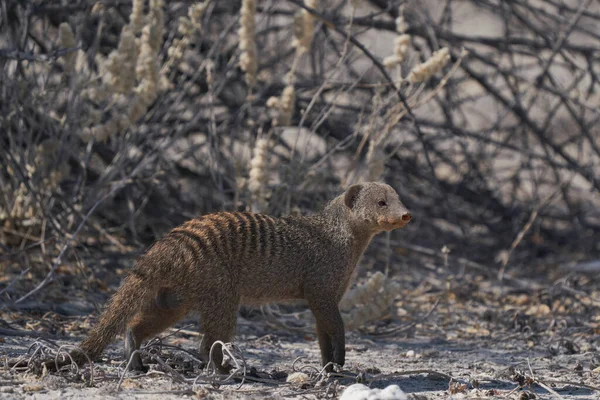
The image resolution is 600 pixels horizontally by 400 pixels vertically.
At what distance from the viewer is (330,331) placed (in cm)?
280

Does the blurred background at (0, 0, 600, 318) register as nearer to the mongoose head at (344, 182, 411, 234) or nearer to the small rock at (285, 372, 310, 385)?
the mongoose head at (344, 182, 411, 234)

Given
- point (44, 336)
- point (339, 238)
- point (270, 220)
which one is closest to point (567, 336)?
point (339, 238)

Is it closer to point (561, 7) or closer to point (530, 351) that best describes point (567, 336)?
point (530, 351)

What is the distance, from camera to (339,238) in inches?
116

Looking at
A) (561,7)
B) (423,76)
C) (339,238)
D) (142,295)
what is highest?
(561,7)

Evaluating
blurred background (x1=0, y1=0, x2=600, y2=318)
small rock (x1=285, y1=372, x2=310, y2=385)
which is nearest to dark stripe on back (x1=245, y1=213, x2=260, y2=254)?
small rock (x1=285, y1=372, x2=310, y2=385)

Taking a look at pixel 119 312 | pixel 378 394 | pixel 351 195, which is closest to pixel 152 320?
pixel 119 312

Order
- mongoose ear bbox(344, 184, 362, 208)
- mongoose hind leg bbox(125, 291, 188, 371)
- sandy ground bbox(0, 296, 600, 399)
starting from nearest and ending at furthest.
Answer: sandy ground bbox(0, 296, 600, 399) < mongoose hind leg bbox(125, 291, 188, 371) < mongoose ear bbox(344, 184, 362, 208)

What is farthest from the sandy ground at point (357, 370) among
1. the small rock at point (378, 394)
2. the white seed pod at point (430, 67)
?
the white seed pod at point (430, 67)

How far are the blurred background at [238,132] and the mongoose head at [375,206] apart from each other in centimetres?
50

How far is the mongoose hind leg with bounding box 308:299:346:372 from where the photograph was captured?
278cm

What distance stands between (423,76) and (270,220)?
854 millimetres

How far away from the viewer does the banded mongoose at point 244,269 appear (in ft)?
8.62

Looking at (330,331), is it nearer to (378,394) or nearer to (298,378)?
(298,378)
